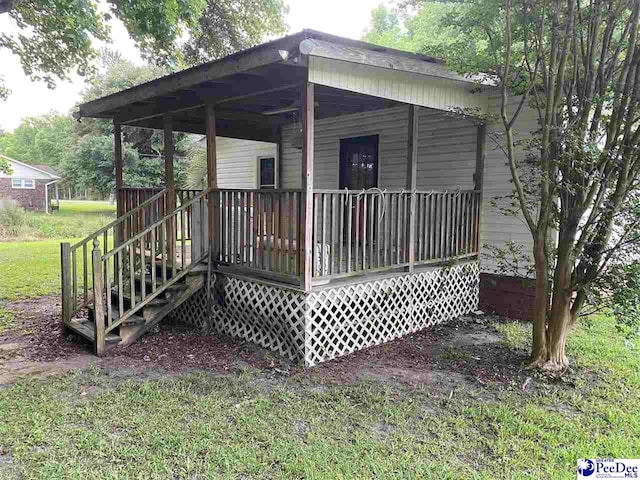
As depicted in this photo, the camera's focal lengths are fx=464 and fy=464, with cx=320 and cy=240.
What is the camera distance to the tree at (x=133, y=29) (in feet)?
24.9

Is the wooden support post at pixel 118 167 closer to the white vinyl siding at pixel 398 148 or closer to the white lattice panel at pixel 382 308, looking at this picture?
the white vinyl siding at pixel 398 148

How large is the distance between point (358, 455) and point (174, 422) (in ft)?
4.70

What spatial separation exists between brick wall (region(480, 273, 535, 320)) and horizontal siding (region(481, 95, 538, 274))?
18cm

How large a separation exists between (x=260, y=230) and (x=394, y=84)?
222 cm

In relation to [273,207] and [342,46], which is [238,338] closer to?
[273,207]

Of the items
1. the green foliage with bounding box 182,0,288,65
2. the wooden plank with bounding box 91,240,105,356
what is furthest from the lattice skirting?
the green foliage with bounding box 182,0,288,65

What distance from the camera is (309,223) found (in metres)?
4.80

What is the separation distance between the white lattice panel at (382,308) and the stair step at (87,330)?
2.26m

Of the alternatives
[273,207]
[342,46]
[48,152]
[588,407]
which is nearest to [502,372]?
[588,407]

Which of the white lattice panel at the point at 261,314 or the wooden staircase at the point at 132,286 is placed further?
the wooden staircase at the point at 132,286

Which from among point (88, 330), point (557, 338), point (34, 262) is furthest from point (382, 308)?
point (34, 262)

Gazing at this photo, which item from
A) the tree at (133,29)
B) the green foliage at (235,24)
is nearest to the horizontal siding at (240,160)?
the tree at (133,29)

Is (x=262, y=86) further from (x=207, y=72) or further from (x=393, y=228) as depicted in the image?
(x=393, y=228)

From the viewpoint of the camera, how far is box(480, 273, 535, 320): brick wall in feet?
22.0
